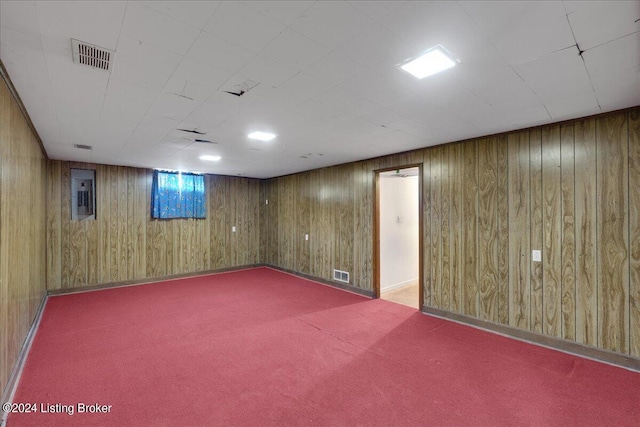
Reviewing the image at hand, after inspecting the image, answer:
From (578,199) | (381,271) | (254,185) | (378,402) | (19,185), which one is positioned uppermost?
(254,185)

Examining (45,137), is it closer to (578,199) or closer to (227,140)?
(227,140)

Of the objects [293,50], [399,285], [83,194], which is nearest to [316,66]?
[293,50]

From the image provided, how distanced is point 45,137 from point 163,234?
3.07 meters

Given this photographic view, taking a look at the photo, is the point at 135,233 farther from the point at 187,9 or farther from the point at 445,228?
the point at 445,228

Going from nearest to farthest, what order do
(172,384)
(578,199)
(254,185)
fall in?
(172,384) < (578,199) < (254,185)

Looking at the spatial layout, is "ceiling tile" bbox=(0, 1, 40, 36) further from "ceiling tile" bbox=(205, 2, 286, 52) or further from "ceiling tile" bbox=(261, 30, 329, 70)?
"ceiling tile" bbox=(261, 30, 329, 70)

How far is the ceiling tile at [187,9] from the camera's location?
1387 millimetres

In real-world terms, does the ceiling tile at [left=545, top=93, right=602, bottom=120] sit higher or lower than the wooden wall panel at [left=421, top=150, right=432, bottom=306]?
higher

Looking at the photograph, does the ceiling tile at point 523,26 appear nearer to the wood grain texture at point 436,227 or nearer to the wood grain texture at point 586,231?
the wood grain texture at point 586,231

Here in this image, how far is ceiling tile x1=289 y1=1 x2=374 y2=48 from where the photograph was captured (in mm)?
1418

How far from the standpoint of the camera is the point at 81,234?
18.0 feet

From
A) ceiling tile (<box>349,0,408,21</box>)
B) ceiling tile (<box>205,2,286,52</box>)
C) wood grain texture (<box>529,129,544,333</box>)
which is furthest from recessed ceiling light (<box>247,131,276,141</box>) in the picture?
wood grain texture (<box>529,129,544,333</box>)

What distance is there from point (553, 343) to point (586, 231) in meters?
1.28

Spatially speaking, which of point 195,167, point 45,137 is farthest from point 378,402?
point 195,167
